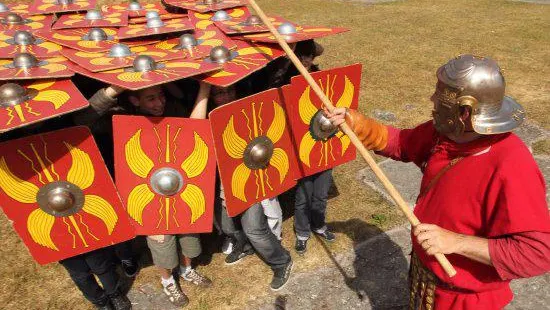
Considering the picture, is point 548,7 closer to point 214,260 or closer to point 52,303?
point 214,260

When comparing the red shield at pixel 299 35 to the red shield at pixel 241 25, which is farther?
the red shield at pixel 241 25

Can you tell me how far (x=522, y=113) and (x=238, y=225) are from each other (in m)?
2.41

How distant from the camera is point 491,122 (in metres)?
1.51

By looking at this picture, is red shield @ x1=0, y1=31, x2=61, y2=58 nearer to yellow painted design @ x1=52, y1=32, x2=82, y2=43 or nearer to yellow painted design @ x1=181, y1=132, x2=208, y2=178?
yellow painted design @ x1=52, y1=32, x2=82, y2=43

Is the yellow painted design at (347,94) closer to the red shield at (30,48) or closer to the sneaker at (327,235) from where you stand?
the sneaker at (327,235)

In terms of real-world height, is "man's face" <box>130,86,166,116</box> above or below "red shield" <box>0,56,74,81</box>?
below

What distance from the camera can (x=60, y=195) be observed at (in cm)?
246

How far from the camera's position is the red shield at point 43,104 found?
2043 mm

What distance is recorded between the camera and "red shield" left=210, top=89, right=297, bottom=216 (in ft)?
8.48

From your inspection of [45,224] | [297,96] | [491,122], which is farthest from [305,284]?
[491,122]

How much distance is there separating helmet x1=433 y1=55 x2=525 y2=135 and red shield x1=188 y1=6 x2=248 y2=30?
245cm

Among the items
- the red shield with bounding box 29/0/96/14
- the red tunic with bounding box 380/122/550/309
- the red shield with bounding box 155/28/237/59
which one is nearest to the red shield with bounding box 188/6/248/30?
the red shield with bounding box 155/28/237/59

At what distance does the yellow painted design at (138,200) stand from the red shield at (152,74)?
702 mm

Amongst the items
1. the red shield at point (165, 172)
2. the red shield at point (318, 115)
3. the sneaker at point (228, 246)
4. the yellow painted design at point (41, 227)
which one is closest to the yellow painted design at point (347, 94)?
the red shield at point (318, 115)
